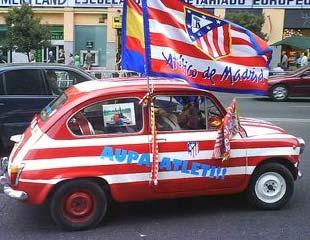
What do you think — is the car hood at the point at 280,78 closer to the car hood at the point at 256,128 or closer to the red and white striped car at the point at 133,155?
the car hood at the point at 256,128

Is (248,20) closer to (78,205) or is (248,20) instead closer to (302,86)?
(302,86)

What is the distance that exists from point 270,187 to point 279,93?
13.2 metres

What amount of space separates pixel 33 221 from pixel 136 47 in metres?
2.25

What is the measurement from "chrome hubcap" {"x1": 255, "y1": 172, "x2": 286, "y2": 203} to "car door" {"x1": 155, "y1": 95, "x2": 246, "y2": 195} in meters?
0.28

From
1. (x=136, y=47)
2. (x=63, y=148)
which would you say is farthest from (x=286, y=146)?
(x=63, y=148)

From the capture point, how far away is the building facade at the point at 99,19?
107 feet

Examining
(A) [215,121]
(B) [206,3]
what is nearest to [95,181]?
(A) [215,121]

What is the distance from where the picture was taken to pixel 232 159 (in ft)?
19.3

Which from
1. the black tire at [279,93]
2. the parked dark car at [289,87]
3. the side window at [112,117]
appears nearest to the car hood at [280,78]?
the parked dark car at [289,87]

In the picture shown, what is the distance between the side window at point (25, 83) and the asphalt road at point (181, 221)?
234 cm

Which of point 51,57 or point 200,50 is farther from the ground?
point 200,50

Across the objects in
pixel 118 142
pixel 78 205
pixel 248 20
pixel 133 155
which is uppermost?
pixel 248 20

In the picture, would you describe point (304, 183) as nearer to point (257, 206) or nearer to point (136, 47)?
point (257, 206)

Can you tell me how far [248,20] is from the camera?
30.1m
